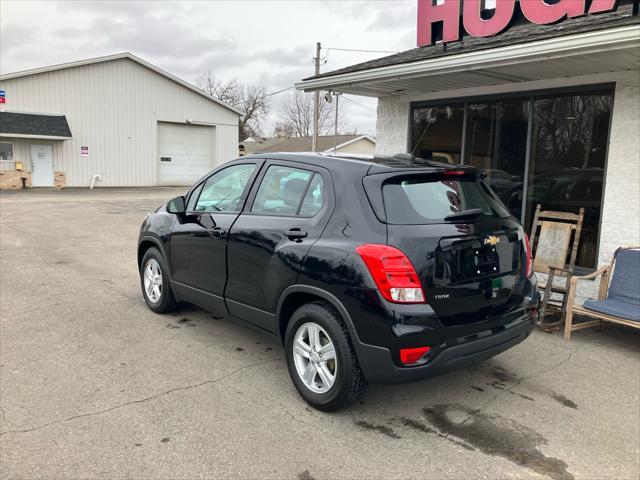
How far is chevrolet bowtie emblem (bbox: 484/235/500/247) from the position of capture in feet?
11.3

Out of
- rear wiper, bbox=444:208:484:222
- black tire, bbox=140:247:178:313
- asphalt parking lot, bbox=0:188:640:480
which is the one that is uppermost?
rear wiper, bbox=444:208:484:222

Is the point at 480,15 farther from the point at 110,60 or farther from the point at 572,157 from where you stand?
the point at 110,60

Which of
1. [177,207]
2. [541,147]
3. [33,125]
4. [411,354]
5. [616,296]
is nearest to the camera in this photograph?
[411,354]

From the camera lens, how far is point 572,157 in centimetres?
659

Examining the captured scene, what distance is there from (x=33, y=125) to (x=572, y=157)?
24319 millimetres

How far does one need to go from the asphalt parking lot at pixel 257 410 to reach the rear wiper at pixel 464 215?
136 cm

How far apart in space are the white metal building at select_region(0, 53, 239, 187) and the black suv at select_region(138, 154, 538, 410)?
2350 cm

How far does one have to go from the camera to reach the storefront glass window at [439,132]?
7.80 meters

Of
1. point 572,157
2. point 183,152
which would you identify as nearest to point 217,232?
point 572,157

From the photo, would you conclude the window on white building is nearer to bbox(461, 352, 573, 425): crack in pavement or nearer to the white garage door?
the white garage door

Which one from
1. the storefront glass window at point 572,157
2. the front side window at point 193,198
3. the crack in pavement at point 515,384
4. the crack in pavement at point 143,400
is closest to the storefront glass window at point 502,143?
the storefront glass window at point 572,157

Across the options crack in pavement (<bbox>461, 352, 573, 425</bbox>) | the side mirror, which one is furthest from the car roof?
crack in pavement (<bbox>461, 352, 573, 425</bbox>)

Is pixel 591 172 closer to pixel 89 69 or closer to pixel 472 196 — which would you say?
pixel 472 196

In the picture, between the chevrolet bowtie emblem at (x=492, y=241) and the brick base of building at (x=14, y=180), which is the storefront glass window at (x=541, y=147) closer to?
the chevrolet bowtie emblem at (x=492, y=241)
